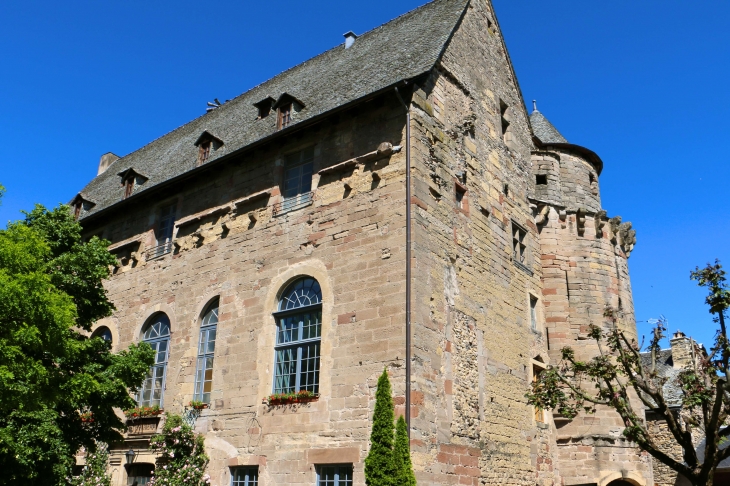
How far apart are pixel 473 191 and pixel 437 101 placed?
2.20 meters

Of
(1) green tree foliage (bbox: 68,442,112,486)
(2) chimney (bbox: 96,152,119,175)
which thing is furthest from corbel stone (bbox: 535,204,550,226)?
(2) chimney (bbox: 96,152,119,175)

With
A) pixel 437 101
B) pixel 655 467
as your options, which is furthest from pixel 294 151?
pixel 655 467

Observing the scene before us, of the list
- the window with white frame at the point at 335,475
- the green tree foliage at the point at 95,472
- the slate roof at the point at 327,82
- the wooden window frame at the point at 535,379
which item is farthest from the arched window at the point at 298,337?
the wooden window frame at the point at 535,379

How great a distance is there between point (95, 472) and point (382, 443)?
28.2 feet

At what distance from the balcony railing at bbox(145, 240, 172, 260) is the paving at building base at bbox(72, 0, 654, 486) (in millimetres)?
127

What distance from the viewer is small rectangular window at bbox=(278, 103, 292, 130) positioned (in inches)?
643

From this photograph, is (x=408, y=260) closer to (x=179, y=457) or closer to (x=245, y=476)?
(x=245, y=476)

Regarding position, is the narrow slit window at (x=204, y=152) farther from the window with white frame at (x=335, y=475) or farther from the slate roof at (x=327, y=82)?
the window with white frame at (x=335, y=475)

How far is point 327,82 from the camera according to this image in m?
17.5

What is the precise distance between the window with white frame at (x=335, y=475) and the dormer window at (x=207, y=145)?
9.65m

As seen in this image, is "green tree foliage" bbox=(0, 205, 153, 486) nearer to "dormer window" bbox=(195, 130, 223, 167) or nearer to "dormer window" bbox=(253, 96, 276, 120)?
"dormer window" bbox=(195, 130, 223, 167)

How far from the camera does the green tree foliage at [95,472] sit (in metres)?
15.7

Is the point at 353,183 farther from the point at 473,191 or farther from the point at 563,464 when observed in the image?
the point at 563,464

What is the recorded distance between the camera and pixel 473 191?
15.3m
